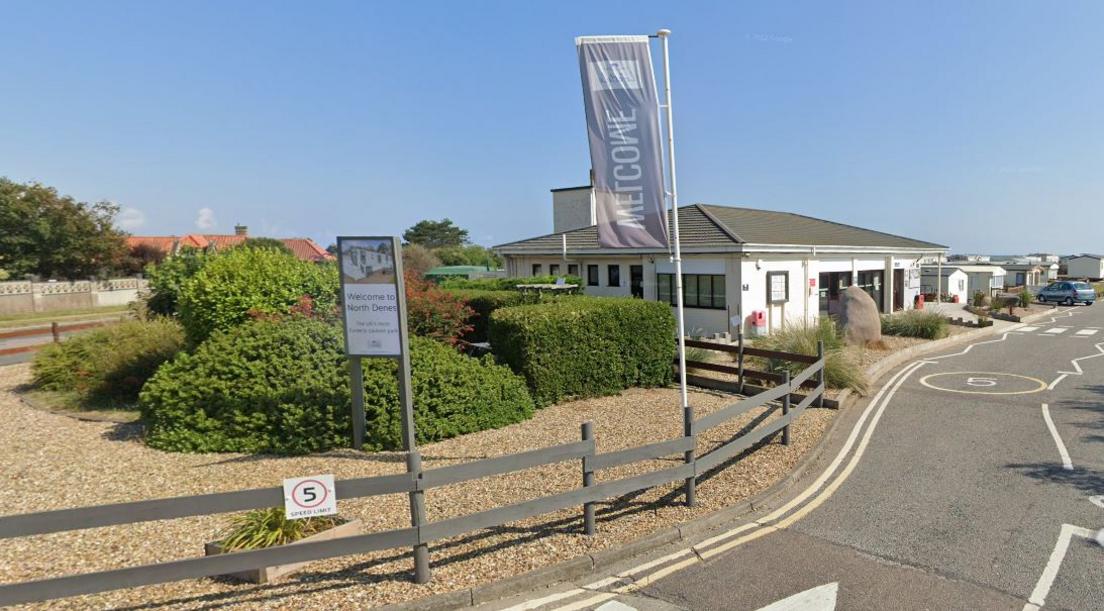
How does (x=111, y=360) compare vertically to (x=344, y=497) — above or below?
above

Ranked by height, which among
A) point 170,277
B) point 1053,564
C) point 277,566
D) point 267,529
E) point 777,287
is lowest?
point 1053,564

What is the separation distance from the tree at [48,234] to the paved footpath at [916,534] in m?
54.4

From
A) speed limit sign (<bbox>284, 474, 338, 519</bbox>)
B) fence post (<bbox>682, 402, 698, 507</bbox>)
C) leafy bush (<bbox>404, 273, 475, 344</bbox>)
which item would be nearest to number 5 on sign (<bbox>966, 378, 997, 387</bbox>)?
fence post (<bbox>682, 402, 698, 507</bbox>)

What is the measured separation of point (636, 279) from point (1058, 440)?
1548 cm

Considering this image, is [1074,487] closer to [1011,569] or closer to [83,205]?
[1011,569]

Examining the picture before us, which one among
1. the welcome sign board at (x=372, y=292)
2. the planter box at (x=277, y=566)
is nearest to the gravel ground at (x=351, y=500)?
the planter box at (x=277, y=566)

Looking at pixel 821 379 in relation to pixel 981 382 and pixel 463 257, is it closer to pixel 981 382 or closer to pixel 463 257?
pixel 981 382

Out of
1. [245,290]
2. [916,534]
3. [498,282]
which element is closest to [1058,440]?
[916,534]

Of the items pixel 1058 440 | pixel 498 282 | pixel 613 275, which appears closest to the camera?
pixel 1058 440

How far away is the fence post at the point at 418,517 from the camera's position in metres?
4.70

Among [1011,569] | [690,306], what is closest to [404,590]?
[1011,569]

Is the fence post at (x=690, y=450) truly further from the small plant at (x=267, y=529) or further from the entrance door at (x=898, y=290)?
the entrance door at (x=898, y=290)

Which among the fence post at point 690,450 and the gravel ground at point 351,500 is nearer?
the gravel ground at point 351,500

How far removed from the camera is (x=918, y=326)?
2055 centimetres
